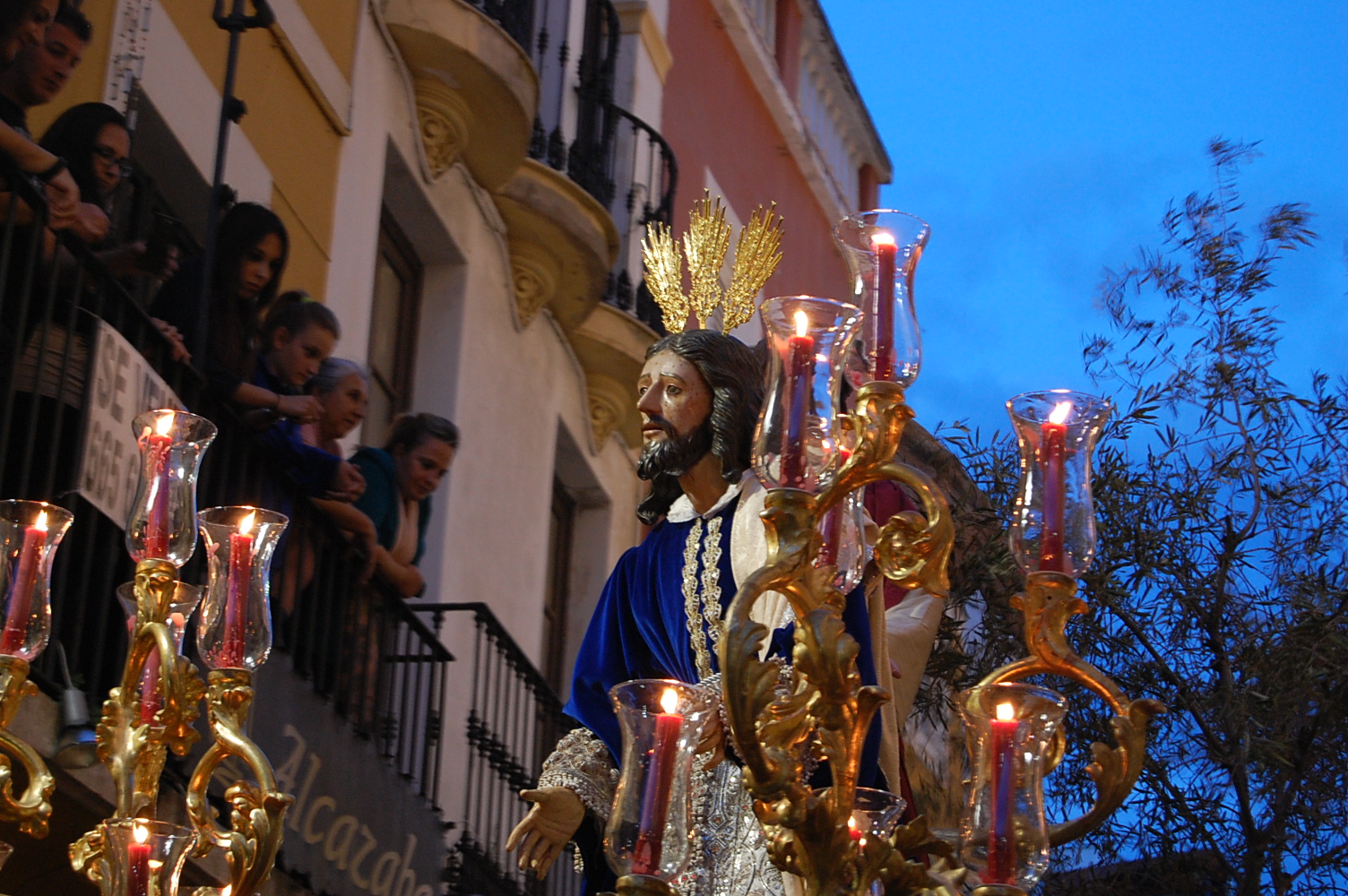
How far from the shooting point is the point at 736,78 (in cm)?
1512

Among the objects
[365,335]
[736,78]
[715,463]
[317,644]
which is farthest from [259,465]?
[736,78]

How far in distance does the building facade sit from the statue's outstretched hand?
5.61 ft

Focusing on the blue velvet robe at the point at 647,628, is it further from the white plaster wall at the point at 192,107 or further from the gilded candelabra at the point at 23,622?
the white plaster wall at the point at 192,107

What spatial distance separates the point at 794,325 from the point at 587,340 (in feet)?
27.5

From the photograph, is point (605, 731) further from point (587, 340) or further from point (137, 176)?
point (587, 340)

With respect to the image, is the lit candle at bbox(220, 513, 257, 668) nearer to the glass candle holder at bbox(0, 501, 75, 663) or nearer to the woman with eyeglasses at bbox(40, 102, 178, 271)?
the glass candle holder at bbox(0, 501, 75, 663)

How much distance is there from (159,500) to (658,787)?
136 centimetres

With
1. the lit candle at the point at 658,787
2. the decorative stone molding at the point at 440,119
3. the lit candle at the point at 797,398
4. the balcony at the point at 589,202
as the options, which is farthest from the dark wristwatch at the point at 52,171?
the balcony at the point at 589,202

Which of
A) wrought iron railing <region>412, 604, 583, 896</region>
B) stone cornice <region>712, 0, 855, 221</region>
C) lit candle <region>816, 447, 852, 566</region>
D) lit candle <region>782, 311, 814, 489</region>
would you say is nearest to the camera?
lit candle <region>782, 311, 814, 489</region>

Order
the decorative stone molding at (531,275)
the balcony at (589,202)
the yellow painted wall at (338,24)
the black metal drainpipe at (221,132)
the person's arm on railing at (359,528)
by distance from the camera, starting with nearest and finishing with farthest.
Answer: the black metal drainpipe at (221,132)
the person's arm on railing at (359,528)
the yellow painted wall at (338,24)
the balcony at (589,202)
the decorative stone molding at (531,275)

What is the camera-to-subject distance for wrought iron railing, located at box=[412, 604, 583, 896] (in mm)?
9328

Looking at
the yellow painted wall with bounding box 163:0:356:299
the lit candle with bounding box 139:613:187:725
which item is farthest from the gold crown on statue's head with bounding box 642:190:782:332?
the yellow painted wall with bounding box 163:0:356:299

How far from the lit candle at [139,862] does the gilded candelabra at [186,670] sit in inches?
1.2

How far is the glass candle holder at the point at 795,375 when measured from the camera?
3.46m
